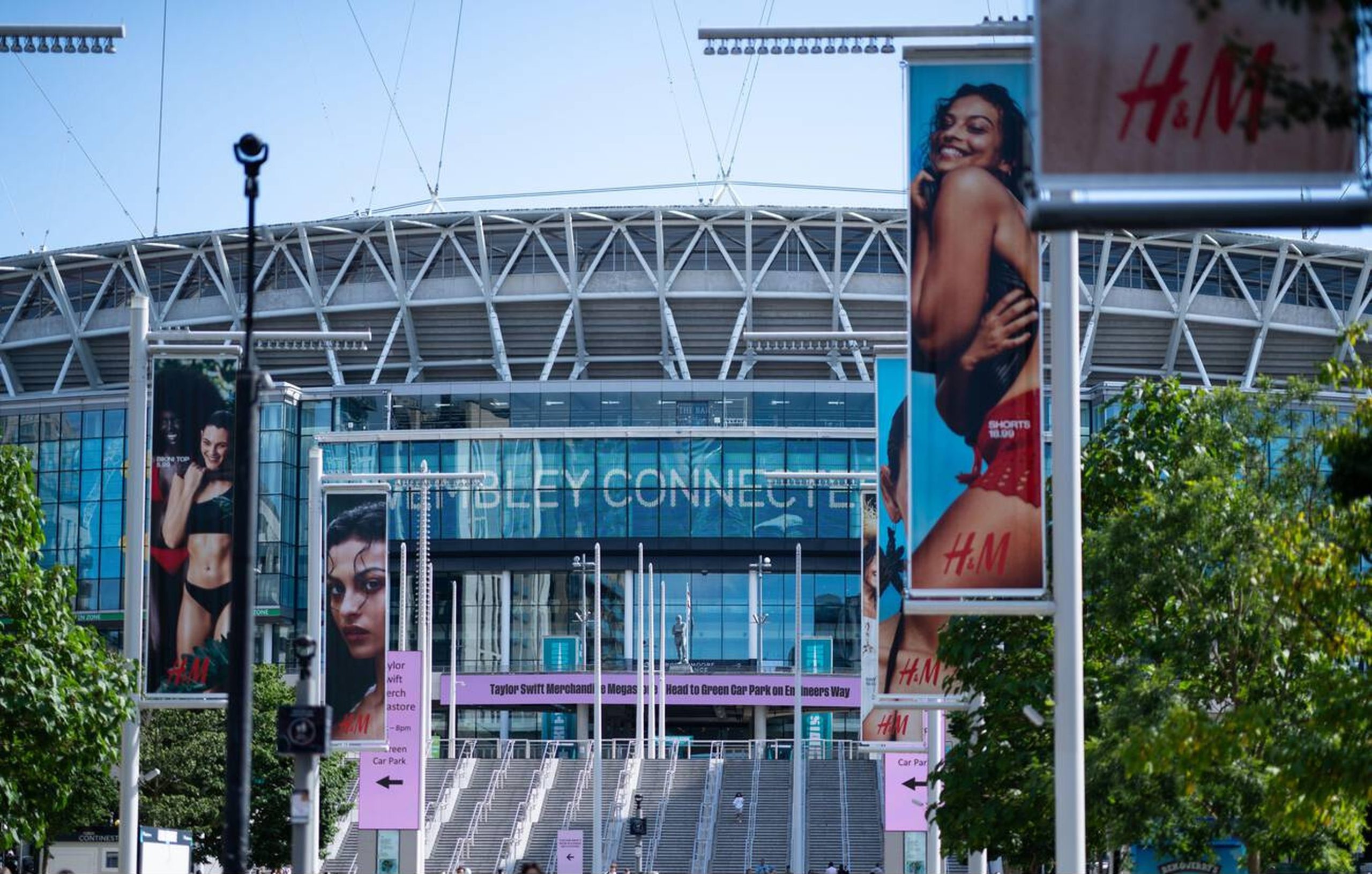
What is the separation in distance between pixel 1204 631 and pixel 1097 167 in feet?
54.3

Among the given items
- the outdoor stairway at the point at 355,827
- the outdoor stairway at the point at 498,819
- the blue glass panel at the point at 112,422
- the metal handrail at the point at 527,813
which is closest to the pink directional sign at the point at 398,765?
the outdoor stairway at the point at 355,827

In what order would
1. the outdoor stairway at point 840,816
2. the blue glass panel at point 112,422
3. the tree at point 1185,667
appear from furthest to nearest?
the blue glass panel at point 112,422, the outdoor stairway at point 840,816, the tree at point 1185,667

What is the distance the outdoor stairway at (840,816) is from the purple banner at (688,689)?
81.6 ft

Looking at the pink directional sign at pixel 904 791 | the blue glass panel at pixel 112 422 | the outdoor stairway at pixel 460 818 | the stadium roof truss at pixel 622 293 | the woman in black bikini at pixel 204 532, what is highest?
the stadium roof truss at pixel 622 293

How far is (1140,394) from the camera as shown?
2903cm

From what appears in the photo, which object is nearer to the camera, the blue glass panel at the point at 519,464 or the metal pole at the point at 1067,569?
the metal pole at the point at 1067,569

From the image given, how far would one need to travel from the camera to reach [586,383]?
10769cm

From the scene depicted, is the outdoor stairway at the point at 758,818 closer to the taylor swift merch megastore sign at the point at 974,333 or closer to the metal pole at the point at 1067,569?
the metal pole at the point at 1067,569

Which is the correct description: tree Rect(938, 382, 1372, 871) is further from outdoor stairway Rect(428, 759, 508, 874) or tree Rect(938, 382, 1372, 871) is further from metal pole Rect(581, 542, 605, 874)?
outdoor stairway Rect(428, 759, 508, 874)

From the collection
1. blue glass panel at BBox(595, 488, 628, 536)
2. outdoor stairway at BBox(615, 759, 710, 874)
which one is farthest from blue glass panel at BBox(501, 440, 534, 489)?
outdoor stairway at BBox(615, 759, 710, 874)

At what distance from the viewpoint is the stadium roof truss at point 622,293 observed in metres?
110

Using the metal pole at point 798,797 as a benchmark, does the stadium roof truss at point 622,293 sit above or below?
above

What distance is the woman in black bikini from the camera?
26.5 meters

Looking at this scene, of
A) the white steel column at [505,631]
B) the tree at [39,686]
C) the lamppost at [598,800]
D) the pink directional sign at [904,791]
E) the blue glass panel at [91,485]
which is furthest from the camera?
the white steel column at [505,631]
